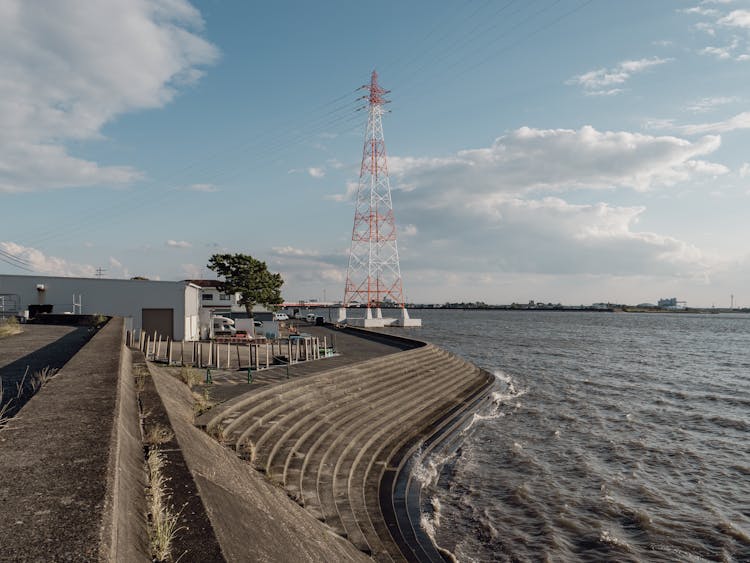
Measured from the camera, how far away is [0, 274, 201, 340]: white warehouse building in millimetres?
32250

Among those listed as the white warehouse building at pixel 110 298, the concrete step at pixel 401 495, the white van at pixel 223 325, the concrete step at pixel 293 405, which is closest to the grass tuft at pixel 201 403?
the concrete step at pixel 293 405

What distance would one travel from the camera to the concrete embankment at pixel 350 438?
11844 millimetres

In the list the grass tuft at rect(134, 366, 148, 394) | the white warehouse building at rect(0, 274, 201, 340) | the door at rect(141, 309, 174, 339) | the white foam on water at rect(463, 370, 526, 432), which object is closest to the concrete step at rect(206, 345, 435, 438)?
the grass tuft at rect(134, 366, 148, 394)

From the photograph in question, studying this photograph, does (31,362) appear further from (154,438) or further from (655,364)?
(655,364)

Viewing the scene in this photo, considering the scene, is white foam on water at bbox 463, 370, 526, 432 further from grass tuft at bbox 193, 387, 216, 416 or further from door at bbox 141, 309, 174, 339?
door at bbox 141, 309, 174, 339

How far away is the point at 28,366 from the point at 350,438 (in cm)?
997

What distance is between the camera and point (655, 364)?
157ft

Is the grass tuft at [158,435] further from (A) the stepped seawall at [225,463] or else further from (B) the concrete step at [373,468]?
(B) the concrete step at [373,468]

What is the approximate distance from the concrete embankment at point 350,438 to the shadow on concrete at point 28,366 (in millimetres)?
4010

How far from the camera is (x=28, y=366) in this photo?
509 inches

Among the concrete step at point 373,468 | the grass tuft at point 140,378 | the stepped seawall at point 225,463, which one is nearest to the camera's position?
the stepped seawall at point 225,463

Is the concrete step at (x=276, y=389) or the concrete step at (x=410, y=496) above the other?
the concrete step at (x=276, y=389)

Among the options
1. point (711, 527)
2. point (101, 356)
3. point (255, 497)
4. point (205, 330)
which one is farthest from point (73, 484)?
point (205, 330)

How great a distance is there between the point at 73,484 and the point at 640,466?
1959 cm
